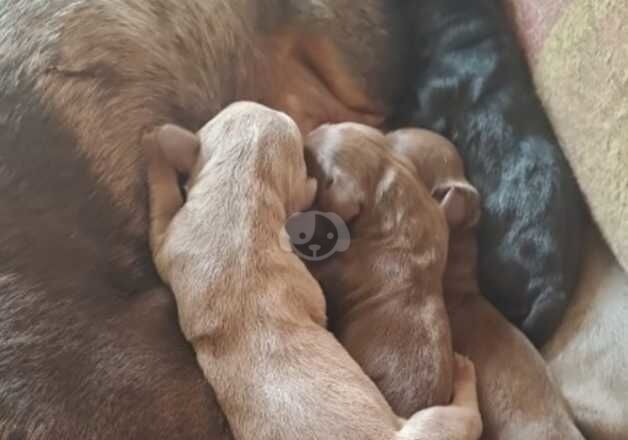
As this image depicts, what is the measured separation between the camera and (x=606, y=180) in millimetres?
1418

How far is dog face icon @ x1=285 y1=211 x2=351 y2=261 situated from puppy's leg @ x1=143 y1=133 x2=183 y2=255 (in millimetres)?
182

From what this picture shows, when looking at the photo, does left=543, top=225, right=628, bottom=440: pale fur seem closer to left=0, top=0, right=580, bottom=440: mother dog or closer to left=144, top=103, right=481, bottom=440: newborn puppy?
left=144, top=103, right=481, bottom=440: newborn puppy

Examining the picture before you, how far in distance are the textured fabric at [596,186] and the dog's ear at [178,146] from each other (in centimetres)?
58

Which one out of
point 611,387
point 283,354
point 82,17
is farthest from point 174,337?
point 611,387

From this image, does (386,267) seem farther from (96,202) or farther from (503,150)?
(96,202)

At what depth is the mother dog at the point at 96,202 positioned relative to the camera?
1.15 m

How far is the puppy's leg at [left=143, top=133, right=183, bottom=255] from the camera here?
1327 millimetres

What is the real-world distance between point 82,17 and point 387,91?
592 mm

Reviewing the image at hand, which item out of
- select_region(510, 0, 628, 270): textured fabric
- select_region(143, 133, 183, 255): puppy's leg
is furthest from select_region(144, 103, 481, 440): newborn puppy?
select_region(510, 0, 628, 270): textured fabric

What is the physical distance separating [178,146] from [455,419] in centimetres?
53

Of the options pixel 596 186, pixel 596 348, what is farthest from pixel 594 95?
pixel 596 348

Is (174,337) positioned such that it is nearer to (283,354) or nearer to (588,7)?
(283,354)

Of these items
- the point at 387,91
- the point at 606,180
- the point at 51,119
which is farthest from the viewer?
the point at 387,91

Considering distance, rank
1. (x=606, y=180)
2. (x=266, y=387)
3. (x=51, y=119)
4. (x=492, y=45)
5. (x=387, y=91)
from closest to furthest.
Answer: (x=266, y=387), (x=51, y=119), (x=606, y=180), (x=492, y=45), (x=387, y=91)
